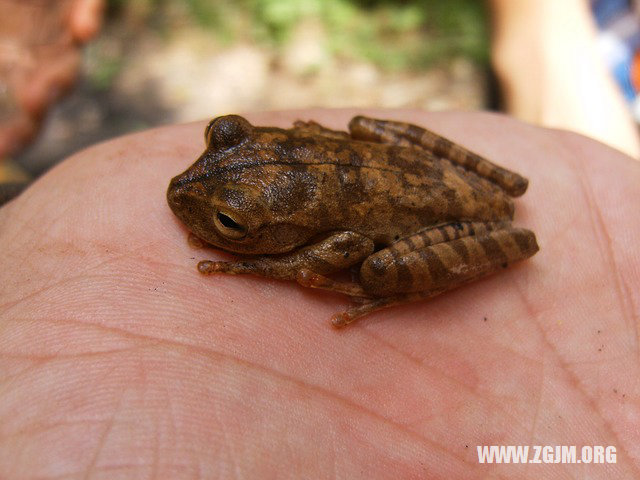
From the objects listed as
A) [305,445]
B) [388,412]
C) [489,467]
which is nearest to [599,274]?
[489,467]

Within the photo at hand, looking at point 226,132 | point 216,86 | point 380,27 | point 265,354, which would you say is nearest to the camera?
point 265,354

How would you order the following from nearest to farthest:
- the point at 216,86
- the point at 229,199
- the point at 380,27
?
the point at 229,199, the point at 216,86, the point at 380,27

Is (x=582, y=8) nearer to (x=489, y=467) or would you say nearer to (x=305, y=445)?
(x=489, y=467)

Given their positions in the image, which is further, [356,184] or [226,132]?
[356,184]

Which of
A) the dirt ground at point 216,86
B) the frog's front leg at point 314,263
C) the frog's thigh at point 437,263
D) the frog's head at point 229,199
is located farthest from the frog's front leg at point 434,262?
the dirt ground at point 216,86

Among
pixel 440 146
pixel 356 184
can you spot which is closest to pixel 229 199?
pixel 356 184

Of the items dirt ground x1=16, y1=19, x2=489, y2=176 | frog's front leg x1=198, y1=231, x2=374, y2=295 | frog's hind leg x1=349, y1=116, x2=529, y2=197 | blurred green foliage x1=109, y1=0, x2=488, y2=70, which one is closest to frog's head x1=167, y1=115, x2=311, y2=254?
frog's front leg x1=198, y1=231, x2=374, y2=295

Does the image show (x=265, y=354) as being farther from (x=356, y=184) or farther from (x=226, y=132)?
(x=226, y=132)

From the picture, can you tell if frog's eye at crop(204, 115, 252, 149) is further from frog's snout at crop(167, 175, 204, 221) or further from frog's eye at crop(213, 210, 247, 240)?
frog's eye at crop(213, 210, 247, 240)
